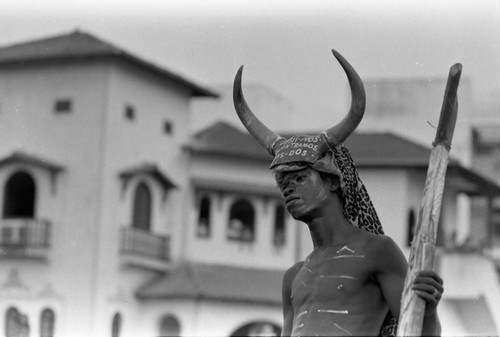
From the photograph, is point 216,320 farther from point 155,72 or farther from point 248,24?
point 248,24

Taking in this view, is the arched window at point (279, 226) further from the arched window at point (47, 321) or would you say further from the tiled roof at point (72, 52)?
the arched window at point (47, 321)

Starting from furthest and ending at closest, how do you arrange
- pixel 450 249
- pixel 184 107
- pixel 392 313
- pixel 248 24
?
1. pixel 248 24
2. pixel 184 107
3. pixel 450 249
4. pixel 392 313

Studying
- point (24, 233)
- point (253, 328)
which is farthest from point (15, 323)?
point (253, 328)

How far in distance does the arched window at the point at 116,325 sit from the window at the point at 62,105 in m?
6.09

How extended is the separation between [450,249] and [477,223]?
1162 cm

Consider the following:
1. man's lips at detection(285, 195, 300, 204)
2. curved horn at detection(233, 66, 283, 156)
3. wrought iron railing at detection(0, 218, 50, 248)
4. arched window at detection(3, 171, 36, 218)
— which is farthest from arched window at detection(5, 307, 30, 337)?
man's lips at detection(285, 195, 300, 204)

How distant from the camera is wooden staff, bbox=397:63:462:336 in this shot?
5879mm

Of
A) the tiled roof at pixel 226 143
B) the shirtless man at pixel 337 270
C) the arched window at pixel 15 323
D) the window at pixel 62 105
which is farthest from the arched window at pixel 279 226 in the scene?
the shirtless man at pixel 337 270

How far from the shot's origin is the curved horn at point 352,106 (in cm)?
632

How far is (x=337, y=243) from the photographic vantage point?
6531 mm

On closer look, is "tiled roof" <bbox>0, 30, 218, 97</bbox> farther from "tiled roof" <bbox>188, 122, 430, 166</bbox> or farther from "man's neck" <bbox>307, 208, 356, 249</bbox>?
"man's neck" <bbox>307, 208, 356, 249</bbox>

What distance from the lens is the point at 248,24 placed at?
52281mm

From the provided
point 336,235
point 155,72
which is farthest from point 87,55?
point 336,235

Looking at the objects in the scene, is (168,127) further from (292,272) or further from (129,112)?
(292,272)
